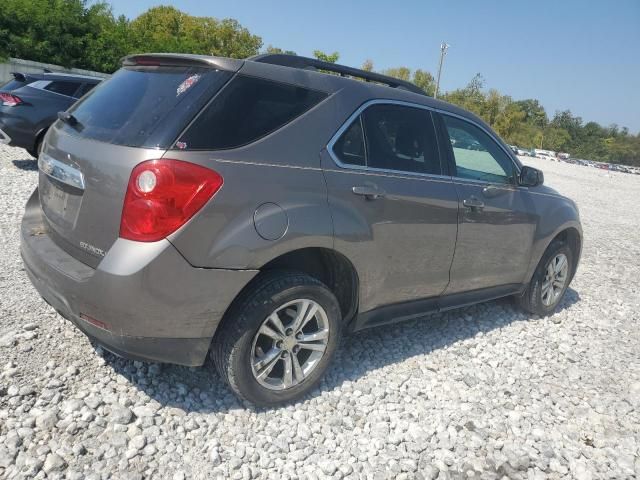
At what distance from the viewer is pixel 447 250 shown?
11.7ft

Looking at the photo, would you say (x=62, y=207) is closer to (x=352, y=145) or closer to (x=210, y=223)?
(x=210, y=223)

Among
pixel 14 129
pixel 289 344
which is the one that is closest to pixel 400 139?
pixel 289 344

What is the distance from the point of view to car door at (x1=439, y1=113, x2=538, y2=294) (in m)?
3.68

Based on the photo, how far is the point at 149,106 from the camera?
2.54 metres

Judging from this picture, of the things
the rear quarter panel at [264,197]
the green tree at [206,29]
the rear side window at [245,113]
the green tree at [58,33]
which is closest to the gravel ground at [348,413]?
the rear quarter panel at [264,197]

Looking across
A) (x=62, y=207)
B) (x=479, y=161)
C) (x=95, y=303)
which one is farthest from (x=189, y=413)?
(x=479, y=161)

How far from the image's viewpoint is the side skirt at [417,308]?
326cm

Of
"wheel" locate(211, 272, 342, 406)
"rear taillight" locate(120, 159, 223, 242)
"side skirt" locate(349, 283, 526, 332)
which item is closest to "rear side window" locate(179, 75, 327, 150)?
"rear taillight" locate(120, 159, 223, 242)

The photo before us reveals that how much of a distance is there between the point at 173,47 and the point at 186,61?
31149 mm

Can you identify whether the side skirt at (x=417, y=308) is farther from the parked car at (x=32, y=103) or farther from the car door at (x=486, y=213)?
the parked car at (x=32, y=103)

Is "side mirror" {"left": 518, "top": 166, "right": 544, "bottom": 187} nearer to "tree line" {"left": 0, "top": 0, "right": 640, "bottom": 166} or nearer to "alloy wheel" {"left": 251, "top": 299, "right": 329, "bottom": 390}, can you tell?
"alloy wheel" {"left": 251, "top": 299, "right": 329, "bottom": 390}

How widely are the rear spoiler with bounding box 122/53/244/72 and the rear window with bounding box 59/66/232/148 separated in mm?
27

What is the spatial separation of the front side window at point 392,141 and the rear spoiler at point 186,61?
0.72 metres

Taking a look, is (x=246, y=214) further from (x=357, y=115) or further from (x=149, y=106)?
(x=357, y=115)
